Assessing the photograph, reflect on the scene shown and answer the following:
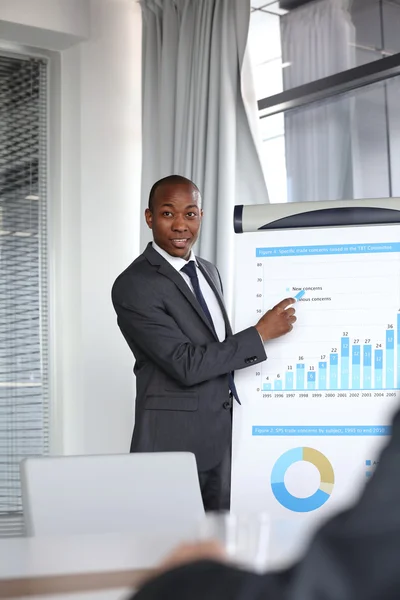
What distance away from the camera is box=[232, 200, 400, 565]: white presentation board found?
2570 mm

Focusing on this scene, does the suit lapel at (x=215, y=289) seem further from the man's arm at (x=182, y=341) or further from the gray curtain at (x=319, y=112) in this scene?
the gray curtain at (x=319, y=112)

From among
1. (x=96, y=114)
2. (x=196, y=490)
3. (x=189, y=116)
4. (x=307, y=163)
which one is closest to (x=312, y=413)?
(x=196, y=490)

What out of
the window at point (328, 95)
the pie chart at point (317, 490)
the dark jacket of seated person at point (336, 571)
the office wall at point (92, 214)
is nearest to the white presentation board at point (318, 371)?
the pie chart at point (317, 490)

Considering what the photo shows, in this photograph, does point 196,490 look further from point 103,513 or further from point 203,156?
point 203,156

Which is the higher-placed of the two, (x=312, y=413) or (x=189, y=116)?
(x=189, y=116)

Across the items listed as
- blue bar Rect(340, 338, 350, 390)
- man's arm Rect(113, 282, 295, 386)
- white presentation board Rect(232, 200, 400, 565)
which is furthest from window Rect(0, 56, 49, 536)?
blue bar Rect(340, 338, 350, 390)

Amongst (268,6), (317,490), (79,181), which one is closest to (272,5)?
(268,6)

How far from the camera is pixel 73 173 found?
4.64 metres

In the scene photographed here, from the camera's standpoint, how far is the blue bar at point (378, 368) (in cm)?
257

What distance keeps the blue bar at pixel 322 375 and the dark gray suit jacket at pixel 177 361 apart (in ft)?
0.56

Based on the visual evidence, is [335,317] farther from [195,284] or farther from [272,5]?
[272,5]

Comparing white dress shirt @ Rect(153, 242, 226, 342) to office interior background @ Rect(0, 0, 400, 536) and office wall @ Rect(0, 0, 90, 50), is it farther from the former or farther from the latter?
office wall @ Rect(0, 0, 90, 50)

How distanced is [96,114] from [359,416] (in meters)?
2.60

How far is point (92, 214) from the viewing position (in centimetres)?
458
